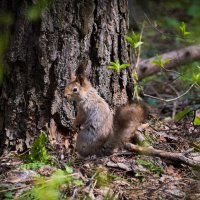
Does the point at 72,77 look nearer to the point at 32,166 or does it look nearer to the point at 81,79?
the point at 81,79

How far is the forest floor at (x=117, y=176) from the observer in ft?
10.6

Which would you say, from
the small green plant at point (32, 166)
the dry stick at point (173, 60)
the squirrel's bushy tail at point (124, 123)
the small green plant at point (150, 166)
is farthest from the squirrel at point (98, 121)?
the dry stick at point (173, 60)

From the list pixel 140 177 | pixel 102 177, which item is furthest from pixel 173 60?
pixel 102 177

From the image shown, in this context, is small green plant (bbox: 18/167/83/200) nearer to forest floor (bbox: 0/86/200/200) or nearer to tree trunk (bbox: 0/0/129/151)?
forest floor (bbox: 0/86/200/200)

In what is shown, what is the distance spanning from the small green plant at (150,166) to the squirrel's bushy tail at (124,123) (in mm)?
209

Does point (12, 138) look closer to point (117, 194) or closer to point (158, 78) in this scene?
point (117, 194)

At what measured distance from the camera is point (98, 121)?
3727 mm

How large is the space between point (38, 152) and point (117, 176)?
1.94 feet

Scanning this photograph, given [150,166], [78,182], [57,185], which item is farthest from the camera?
[150,166]

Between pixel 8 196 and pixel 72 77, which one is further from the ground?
pixel 72 77

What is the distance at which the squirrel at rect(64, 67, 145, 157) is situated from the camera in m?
3.69

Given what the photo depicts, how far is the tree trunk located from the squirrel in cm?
11

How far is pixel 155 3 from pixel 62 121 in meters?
5.86

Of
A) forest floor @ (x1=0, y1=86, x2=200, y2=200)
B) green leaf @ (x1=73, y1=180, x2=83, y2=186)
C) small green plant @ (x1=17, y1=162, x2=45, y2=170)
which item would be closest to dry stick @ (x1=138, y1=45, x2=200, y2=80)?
forest floor @ (x1=0, y1=86, x2=200, y2=200)
